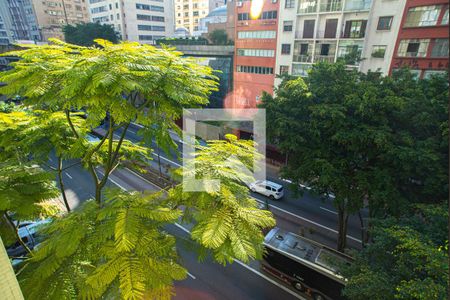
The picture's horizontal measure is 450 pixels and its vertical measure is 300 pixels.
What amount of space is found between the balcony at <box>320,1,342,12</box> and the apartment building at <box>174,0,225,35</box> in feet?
195

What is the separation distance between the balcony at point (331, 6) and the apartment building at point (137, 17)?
37380 mm

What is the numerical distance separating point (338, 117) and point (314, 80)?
3747 millimetres

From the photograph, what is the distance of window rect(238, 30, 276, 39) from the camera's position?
2838 cm

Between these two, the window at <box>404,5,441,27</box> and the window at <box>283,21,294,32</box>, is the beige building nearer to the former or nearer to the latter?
the window at <box>283,21,294,32</box>

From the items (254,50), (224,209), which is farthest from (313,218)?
(254,50)

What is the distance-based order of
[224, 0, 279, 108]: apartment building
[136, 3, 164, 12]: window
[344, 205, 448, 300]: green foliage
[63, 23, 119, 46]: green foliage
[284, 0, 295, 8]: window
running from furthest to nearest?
[136, 3, 164, 12]: window, [63, 23, 119, 46]: green foliage, [224, 0, 279, 108]: apartment building, [284, 0, 295, 8]: window, [344, 205, 448, 300]: green foliage

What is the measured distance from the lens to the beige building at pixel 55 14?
60.9m

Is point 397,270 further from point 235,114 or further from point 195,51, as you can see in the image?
point 195,51

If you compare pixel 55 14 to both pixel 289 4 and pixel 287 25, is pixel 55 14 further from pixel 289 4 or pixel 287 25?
pixel 287 25

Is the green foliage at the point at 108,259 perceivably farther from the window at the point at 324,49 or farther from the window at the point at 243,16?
the window at the point at 243,16

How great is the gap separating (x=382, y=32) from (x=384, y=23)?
71cm

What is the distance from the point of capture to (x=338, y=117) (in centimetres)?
1129

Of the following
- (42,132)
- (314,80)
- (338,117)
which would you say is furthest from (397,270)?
(314,80)

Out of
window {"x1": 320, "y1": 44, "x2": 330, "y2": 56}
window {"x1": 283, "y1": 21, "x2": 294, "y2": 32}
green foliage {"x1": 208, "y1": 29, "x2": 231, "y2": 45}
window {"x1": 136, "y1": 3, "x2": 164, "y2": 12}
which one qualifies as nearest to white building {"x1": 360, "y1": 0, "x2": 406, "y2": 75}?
window {"x1": 320, "y1": 44, "x2": 330, "y2": 56}
